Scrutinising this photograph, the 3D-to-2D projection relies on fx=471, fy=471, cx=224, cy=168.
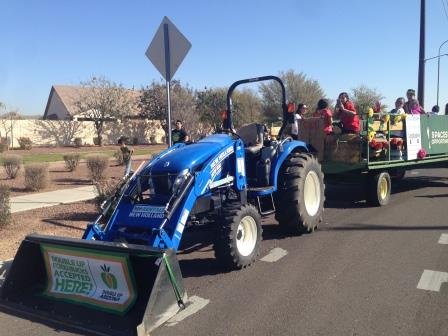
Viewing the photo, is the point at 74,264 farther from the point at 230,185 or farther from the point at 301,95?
the point at 301,95

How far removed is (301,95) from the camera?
44.2 metres

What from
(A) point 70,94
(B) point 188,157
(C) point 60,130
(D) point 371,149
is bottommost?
(D) point 371,149

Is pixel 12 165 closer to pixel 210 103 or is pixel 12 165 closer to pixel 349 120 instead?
pixel 349 120

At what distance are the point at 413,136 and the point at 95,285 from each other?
8.13 metres

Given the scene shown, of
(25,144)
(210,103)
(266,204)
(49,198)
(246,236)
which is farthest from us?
(210,103)

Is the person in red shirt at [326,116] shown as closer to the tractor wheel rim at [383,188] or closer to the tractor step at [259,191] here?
the tractor wheel rim at [383,188]

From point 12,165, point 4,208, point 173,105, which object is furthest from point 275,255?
point 173,105

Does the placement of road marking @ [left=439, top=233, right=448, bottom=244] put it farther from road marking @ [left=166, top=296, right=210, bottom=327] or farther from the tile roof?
the tile roof

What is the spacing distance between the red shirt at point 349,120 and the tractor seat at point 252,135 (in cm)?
311

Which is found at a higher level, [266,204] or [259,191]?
[259,191]

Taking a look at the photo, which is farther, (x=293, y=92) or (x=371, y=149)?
Result: (x=293, y=92)

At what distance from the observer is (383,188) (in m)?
9.70

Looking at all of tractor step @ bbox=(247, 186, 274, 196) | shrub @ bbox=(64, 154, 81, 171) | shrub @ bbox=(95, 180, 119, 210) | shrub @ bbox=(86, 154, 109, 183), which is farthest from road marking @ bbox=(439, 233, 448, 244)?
shrub @ bbox=(64, 154, 81, 171)

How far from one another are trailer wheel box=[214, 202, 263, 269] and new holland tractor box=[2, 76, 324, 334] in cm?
1
